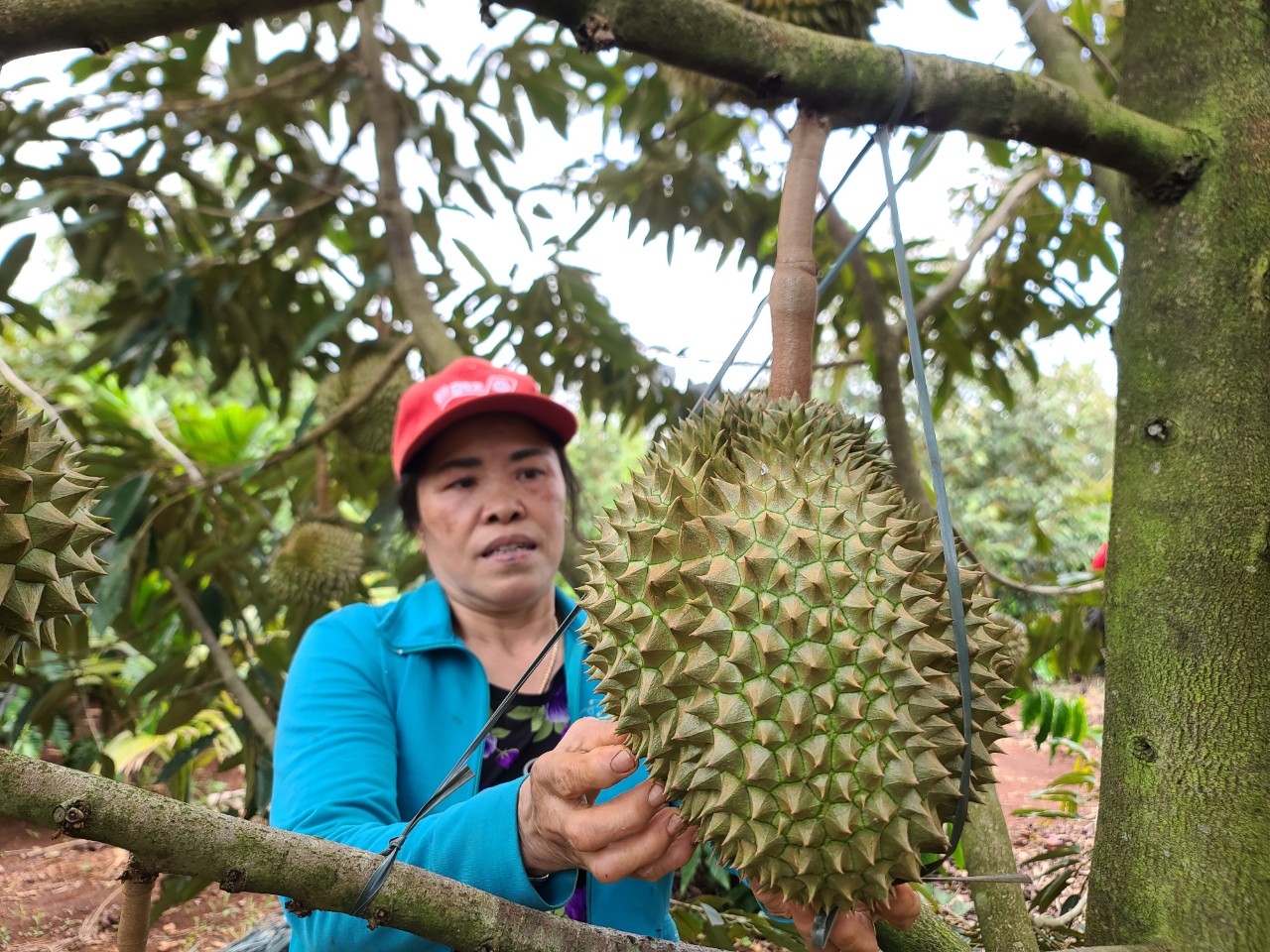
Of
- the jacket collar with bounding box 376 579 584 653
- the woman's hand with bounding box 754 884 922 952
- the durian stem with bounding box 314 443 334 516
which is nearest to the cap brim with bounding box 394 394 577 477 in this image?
the jacket collar with bounding box 376 579 584 653

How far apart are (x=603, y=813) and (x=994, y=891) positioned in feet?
2.31

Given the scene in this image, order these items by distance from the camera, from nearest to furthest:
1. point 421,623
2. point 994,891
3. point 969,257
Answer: point 994,891, point 421,623, point 969,257

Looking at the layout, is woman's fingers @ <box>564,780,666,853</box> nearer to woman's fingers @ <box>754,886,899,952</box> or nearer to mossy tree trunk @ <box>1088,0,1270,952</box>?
woman's fingers @ <box>754,886,899,952</box>

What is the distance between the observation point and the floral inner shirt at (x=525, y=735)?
1.76 metres

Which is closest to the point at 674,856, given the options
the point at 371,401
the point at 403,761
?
the point at 403,761

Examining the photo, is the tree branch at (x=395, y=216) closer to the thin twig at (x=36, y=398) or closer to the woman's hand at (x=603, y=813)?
the thin twig at (x=36, y=398)

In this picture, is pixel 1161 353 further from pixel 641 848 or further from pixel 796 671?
pixel 641 848

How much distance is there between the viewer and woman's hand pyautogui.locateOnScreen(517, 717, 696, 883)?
974 mm

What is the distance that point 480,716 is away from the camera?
175cm

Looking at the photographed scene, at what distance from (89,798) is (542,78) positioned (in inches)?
111

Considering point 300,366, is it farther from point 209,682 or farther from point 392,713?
point 392,713

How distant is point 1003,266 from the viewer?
8.89ft

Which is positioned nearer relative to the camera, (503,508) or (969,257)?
(503,508)

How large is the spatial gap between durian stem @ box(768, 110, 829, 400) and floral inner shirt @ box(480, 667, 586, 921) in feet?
3.33
